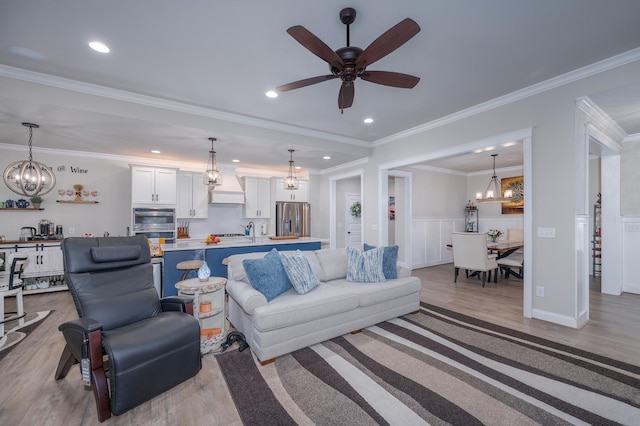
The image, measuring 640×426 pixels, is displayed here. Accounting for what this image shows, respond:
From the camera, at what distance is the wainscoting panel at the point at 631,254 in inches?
178

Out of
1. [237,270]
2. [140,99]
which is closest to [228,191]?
[140,99]

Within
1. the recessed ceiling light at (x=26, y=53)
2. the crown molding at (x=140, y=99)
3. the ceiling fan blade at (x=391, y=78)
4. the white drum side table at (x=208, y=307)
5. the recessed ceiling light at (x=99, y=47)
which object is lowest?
the white drum side table at (x=208, y=307)

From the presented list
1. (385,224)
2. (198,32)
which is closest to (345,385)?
(198,32)

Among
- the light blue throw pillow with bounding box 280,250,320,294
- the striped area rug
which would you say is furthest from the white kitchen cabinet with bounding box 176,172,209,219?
the striped area rug

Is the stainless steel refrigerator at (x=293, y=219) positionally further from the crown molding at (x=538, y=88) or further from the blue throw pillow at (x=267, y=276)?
the blue throw pillow at (x=267, y=276)

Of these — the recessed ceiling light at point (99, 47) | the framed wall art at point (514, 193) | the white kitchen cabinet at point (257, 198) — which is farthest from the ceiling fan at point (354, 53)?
the framed wall art at point (514, 193)

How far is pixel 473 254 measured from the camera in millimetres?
5168

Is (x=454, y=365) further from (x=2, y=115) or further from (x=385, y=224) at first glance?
(x=2, y=115)

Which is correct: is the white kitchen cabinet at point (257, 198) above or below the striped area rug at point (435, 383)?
above

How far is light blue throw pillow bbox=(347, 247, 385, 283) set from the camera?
354 cm

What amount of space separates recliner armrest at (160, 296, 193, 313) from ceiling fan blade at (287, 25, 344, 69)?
7.49 ft

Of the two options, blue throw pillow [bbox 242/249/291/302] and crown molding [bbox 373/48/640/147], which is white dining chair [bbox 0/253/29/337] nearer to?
blue throw pillow [bbox 242/249/291/302]

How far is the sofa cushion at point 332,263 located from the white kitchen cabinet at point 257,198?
3.74m

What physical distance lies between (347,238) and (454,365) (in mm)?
5632
